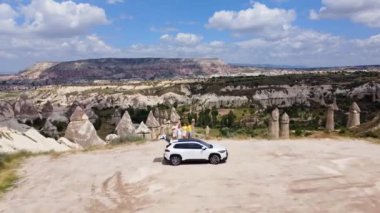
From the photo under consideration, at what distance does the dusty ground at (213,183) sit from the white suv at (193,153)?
1.66 ft

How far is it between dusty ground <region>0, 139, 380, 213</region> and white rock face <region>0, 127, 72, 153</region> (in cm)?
1018

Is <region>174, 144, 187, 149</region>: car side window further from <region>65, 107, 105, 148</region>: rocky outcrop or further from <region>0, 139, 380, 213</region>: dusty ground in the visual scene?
<region>65, 107, 105, 148</region>: rocky outcrop

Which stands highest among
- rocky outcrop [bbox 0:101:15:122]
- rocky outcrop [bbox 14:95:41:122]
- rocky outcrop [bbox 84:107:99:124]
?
rocky outcrop [bbox 0:101:15:122]

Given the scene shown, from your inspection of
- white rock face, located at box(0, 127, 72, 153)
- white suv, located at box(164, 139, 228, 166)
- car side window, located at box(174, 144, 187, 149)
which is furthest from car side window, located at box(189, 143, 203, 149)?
white rock face, located at box(0, 127, 72, 153)

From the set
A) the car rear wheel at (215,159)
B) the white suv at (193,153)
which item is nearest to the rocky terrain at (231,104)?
the white suv at (193,153)

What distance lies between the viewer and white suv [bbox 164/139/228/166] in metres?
25.9

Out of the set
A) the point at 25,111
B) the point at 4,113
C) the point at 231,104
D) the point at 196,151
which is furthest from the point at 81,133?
the point at 231,104

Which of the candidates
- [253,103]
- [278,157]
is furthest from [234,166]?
[253,103]

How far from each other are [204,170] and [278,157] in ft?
16.6

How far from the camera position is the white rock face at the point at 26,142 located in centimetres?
3970

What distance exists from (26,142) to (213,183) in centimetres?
2677

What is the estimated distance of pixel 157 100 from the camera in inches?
6383

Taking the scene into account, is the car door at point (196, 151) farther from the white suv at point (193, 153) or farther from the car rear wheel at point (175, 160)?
the car rear wheel at point (175, 160)

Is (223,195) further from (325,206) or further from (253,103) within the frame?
(253,103)
